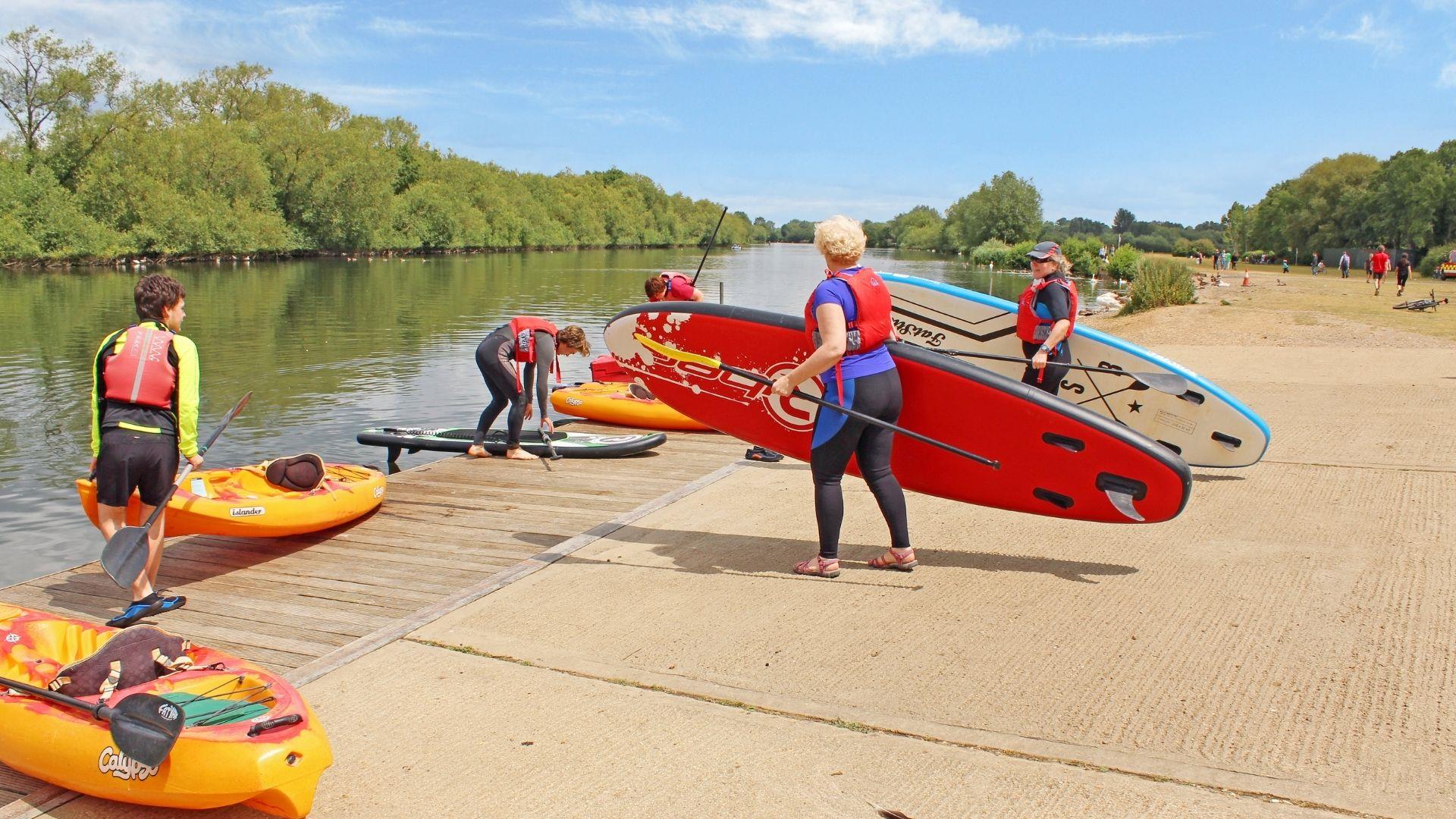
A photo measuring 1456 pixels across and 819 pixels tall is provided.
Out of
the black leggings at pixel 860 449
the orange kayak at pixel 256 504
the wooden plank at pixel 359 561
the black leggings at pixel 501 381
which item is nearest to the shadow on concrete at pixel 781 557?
the black leggings at pixel 860 449

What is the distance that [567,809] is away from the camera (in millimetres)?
3330

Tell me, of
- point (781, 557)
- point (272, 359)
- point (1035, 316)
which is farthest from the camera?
point (272, 359)

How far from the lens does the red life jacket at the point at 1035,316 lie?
7.37 m

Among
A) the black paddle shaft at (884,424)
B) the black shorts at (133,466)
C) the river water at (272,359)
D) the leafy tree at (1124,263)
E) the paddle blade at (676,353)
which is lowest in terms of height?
the river water at (272,359)

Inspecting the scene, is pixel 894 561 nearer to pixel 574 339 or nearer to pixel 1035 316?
pixel 1035 316

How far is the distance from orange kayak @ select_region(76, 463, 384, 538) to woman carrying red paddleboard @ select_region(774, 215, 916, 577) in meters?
3.76

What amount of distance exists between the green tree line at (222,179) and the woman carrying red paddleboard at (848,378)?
66209 millimetres

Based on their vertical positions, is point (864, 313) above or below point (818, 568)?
above

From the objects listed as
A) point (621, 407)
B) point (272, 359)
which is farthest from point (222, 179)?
point (621, 407)

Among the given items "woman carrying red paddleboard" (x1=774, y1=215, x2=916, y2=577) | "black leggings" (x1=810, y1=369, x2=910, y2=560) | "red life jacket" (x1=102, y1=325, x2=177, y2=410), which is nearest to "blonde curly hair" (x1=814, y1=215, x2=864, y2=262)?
"woman carrying red paddleboard" (x1=774, y1=215, x2=916, y2=577)

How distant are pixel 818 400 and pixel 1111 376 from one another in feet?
13.4

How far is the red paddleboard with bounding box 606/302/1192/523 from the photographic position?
5773 mm

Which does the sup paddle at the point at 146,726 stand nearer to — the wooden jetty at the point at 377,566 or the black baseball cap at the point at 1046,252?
the wooden jetty at the point at 377,566

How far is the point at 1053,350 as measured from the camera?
7312 mm
